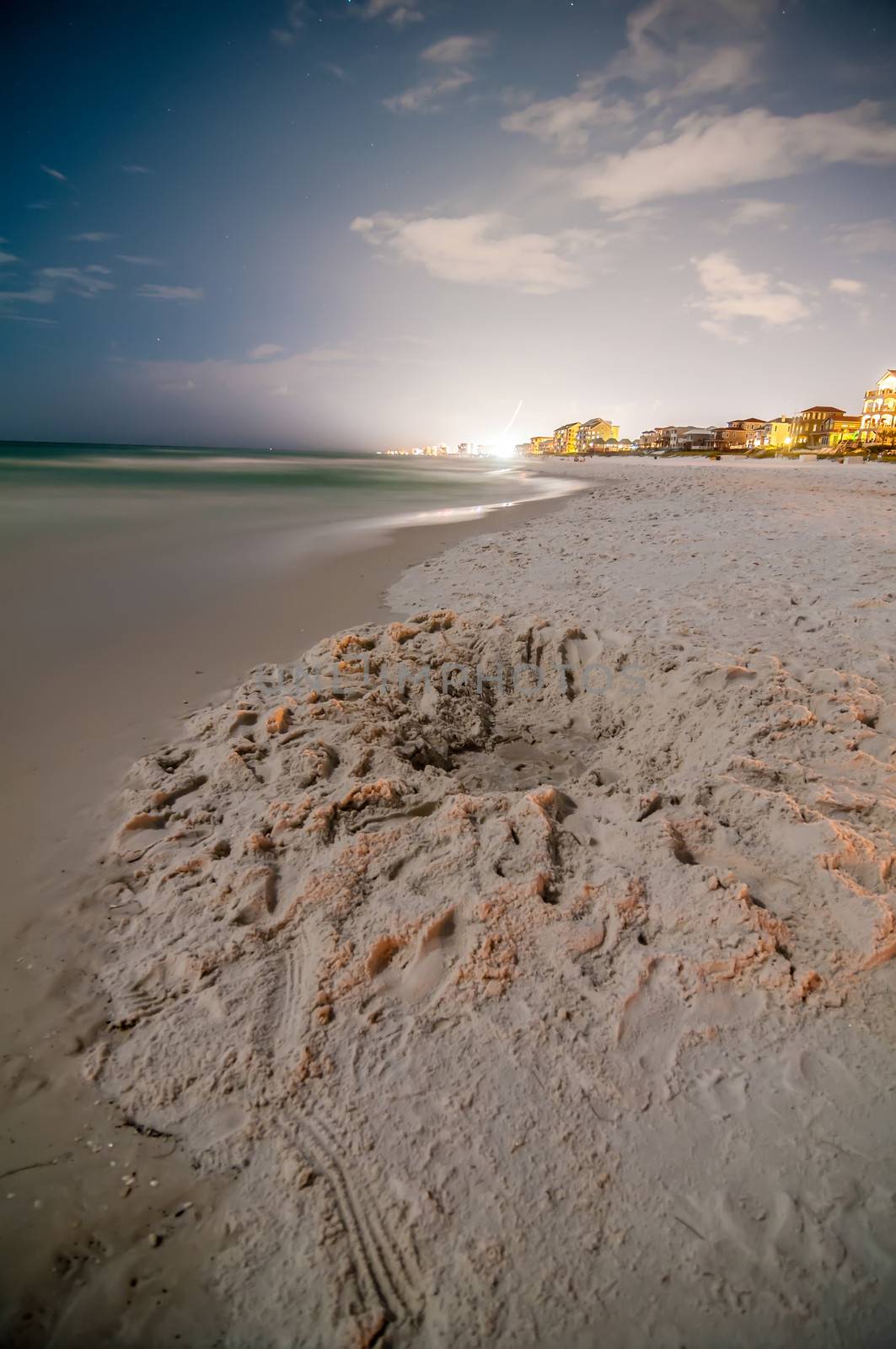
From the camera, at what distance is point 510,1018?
160cm

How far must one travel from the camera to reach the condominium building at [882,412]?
37.5m

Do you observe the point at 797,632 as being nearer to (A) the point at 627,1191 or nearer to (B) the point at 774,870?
(B) the point at 774,870

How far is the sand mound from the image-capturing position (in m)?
1.19

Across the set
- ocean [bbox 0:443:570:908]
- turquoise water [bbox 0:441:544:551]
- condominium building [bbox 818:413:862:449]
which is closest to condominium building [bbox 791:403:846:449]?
condominium building [bbox 818:413:862:449]

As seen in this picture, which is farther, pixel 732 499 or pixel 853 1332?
pixel 732 499

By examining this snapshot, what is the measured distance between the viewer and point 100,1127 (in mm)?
→ 1479

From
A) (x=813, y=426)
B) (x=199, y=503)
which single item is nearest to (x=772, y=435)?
(x=813, y=426)

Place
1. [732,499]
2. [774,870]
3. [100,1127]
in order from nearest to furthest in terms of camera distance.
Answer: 1. [100,1127]
2. [774,870]
3. [732,499]

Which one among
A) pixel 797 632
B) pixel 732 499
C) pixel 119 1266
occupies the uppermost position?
pixel 732 499

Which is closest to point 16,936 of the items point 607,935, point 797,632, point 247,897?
point 247,897

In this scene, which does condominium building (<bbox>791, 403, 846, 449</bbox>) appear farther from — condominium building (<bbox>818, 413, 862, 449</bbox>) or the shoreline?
the shoreline

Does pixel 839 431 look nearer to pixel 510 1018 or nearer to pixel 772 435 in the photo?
pixel 772 435

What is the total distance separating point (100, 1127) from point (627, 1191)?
1.27 meters

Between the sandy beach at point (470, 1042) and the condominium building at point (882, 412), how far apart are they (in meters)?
44.2
